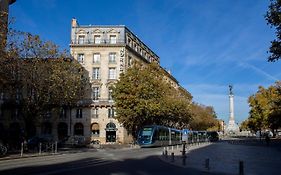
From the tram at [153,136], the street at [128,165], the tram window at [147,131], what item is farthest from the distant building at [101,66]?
the street at [128,165]

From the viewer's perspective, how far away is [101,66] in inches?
2837

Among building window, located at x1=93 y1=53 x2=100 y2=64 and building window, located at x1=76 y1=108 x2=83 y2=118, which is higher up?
building window, located at x1=93 y1=53 x2=100 y2=64

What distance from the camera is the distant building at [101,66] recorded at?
6962 cm

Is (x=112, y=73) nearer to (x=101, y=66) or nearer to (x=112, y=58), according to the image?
(x=101, y=66)

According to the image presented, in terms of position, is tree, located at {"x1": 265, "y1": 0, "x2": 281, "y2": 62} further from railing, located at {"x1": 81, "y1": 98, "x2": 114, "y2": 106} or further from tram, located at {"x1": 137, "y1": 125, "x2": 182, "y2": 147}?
railing, located at {"x1": 81, "y1": 98, "x2": 114, "y2": 106}

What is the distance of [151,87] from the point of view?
5794cm

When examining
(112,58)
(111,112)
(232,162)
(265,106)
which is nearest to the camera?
(232,162)

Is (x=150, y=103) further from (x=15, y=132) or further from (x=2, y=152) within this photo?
(x=2, y=152)

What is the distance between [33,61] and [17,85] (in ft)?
8.24

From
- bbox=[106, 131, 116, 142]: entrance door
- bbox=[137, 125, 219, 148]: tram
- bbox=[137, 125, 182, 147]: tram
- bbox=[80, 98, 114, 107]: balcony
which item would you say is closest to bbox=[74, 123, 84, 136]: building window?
bbox=[80, 98, 114, 107]: balcony

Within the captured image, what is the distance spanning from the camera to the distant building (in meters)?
69.6

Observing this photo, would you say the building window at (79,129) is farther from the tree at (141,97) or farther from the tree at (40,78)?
the tree at (40,78)

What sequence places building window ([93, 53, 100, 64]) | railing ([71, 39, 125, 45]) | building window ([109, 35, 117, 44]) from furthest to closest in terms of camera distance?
building window ([109, 35, 117, 44]) → building window ([93, 53, 100, 64]) → railing ([71, 39, 125, 45])

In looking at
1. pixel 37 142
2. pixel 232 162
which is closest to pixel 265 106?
pixel 37 142
